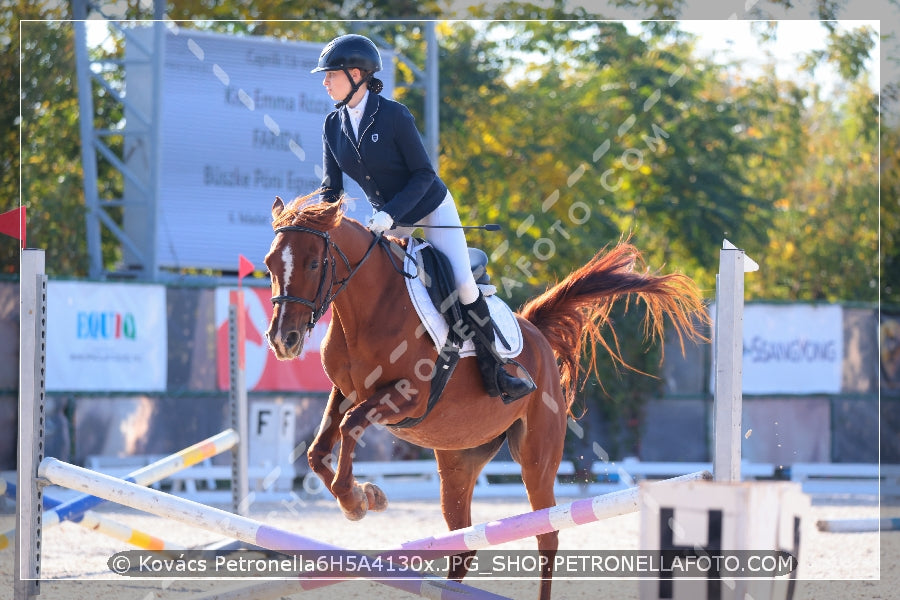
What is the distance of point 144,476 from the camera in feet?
17.0

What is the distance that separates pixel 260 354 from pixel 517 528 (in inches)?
255

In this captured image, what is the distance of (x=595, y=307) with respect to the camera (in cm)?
537

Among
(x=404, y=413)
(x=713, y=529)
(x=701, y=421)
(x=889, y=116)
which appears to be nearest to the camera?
(x=713, y=529)

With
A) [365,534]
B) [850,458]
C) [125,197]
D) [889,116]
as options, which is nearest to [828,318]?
[850,458]

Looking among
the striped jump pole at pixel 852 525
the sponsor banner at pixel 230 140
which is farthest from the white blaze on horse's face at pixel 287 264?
the sponsor banner at pixel 230 140

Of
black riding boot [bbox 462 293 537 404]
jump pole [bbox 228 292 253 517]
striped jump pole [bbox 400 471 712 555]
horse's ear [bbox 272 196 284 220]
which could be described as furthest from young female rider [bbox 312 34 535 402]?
jump pole [bbox 228 292 253 517]

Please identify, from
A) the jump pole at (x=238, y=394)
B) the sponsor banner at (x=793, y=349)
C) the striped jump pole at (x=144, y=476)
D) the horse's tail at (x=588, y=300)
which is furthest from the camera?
the sponsor banner at (x=793, y=349)

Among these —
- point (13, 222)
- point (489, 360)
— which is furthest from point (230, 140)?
point (489, 360)

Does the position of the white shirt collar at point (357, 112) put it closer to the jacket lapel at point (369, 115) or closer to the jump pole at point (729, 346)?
the jacket lapel at point (369, 115)

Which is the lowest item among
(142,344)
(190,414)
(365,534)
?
(365,534)

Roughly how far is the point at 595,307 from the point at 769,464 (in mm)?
6664

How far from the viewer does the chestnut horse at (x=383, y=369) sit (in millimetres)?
3756

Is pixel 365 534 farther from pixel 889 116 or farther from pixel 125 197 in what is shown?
pixel 889 116

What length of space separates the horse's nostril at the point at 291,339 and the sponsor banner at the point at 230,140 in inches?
278
